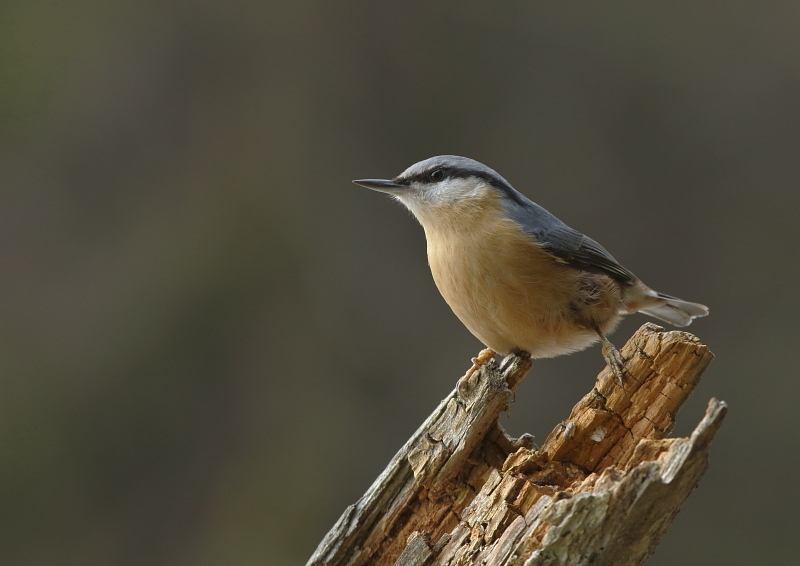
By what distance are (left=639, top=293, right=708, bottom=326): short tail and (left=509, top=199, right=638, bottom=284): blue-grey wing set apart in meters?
0.28

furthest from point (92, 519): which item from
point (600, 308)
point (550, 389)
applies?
point (600, 308)

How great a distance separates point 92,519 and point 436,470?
3.20 meters

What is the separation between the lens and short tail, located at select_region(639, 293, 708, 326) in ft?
10.2

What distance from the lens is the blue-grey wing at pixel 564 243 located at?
2742mm

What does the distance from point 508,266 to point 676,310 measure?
994 millimetres

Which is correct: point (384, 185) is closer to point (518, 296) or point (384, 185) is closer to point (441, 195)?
point (441, 195)

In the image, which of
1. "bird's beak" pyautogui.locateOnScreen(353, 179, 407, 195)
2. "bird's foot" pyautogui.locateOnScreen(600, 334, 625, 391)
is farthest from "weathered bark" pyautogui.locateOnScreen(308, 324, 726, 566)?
"bird's beak" pyautogui.locateOnScreen(353, 179, 407, 195)

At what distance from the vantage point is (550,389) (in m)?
4.89

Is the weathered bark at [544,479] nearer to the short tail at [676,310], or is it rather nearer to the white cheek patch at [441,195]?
the white cheek patch at [441,195]

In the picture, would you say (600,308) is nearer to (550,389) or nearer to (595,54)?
(550,389)

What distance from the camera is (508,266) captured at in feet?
8.68

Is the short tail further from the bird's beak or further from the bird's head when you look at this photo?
the bird's beak

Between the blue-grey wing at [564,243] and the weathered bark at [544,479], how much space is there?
0.44 m

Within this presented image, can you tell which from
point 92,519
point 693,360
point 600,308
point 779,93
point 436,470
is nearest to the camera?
point 693,360
